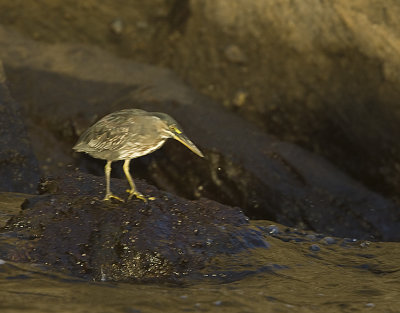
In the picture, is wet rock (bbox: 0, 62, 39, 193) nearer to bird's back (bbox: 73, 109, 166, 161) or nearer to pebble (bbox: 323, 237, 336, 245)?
bird's back (bbox: 73, 109, 166, 161)

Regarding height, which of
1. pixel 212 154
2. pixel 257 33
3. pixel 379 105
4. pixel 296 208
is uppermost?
pixel 257 33

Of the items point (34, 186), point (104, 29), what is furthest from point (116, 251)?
point (104, 29)

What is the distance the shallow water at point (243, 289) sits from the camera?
4.13 metres

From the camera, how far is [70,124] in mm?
8203

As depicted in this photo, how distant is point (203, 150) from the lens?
768 cm

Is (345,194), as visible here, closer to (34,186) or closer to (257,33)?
(257,33)

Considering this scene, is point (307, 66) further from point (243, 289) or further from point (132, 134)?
point (243, 289)

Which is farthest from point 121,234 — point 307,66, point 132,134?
point 307,66

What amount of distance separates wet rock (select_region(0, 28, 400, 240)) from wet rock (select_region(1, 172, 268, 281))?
1.97 meters

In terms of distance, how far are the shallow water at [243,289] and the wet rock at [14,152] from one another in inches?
109

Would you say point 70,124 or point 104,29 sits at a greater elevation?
point 104,29

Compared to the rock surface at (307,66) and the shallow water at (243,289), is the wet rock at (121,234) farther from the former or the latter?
the rock surface at (307,66)

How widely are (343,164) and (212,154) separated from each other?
5.32 ft

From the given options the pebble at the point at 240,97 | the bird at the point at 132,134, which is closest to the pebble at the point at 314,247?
the bird at the point at 132,134
